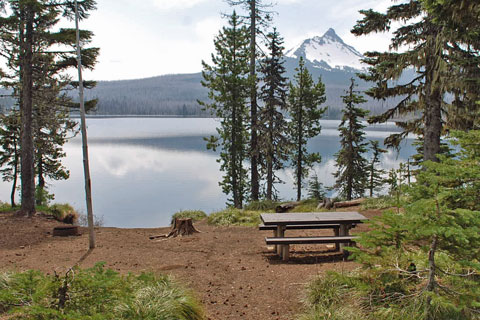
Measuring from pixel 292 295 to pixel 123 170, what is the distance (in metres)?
57.2

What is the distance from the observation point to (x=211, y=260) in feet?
24.1

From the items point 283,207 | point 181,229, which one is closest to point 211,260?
point 181,229

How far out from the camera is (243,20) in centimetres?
1922

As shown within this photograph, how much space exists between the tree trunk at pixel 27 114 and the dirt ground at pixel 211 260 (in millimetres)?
1562

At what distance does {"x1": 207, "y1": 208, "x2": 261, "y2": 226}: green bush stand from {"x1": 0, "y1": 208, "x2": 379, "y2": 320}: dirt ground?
749 mm

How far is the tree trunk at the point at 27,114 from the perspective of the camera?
12.6 metres

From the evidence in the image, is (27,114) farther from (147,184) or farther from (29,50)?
(147,184)

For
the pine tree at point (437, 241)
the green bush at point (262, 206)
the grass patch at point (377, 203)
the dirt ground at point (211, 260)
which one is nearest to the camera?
the pine tree at point (437, 241)

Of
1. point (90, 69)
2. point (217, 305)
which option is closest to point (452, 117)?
point (217, 305)

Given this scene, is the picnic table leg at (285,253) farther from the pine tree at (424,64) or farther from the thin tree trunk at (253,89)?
the thin tree trunk at (253,89)

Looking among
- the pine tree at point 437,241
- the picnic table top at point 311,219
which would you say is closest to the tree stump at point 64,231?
the picnic table top at point 311,219

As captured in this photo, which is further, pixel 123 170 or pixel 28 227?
pixel 123 170

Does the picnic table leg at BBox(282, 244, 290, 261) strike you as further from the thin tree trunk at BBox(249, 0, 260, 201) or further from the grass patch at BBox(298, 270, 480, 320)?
the thin tree trunk at BBox(249, 0, 260, 201)

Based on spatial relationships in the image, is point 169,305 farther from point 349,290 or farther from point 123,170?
point 123,170
